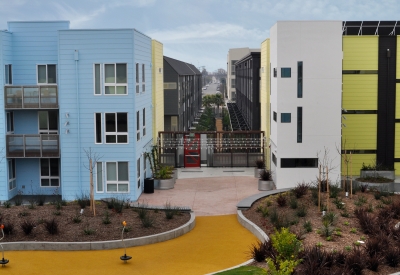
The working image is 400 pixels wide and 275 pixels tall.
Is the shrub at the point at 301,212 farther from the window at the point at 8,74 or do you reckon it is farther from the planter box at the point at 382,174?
the window at the point at 8,74

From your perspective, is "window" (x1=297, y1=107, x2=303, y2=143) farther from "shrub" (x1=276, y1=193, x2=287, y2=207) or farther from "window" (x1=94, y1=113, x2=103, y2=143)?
"window" (x1=94, y1=113, x2=103, y2=143)

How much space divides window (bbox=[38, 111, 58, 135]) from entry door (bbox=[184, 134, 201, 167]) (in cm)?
922

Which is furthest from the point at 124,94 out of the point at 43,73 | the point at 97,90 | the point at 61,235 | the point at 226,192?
the point at 61,235

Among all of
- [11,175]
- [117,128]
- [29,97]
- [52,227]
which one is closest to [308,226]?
[52,227]

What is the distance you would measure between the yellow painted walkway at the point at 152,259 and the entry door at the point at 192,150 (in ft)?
52.2

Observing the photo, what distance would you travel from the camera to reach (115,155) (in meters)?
26.6

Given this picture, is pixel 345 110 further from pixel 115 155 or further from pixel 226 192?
pixel 115 155

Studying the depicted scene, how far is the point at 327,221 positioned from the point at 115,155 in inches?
439

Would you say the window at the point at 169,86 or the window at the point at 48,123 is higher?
the window at the point at 169,86

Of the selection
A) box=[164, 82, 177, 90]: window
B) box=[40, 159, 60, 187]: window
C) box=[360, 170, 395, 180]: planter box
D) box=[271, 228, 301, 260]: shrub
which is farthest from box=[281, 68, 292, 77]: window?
box=[164, 82, 177, 90]: window

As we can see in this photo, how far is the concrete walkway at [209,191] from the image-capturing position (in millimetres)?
25500

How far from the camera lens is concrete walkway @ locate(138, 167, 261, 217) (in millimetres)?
25500

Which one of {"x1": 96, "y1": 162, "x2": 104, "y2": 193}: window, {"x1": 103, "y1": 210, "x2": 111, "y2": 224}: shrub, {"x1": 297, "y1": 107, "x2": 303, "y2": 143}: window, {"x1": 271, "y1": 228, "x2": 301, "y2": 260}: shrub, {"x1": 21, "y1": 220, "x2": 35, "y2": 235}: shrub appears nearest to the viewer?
{"x1": 271, "y1": 228, "x2": 301, "y2": 260}: shrub

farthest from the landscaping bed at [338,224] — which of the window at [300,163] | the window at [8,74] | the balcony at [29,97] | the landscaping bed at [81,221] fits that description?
the window at [8,74]
